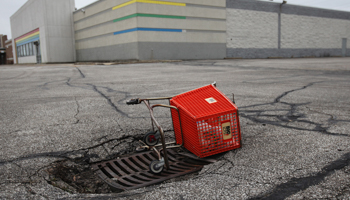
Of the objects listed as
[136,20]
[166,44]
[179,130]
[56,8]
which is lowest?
[179,130]

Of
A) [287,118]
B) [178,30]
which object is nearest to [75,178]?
[287,118]

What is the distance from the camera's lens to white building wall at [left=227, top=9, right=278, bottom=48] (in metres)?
33.2

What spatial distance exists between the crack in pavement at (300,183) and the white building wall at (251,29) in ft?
104

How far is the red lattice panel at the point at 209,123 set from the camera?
132 inches

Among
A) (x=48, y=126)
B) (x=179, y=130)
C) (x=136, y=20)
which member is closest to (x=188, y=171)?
(x=179, y=130)

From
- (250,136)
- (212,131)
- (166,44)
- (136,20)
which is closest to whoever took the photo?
(212,131)

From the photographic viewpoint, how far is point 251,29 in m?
34.6

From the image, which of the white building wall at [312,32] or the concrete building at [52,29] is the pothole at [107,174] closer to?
the concrete building at [52,29]

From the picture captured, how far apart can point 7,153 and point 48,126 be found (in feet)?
3.69

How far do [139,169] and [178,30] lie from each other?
89.0ft

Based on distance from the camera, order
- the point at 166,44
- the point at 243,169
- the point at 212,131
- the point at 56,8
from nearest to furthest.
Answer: the point at 243,169 → the point at 212,131 → the point at 166,44 → the point at 56,8

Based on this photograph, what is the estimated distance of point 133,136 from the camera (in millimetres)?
4109

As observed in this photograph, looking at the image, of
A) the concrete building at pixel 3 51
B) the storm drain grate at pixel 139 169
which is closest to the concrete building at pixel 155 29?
the storm drain grate at pixel 139 169

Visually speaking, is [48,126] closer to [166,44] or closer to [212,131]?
[212,131]
